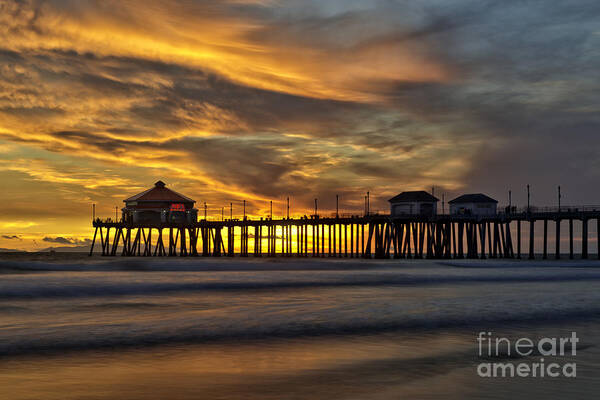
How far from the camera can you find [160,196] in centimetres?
11788

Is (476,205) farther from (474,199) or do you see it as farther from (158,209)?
(158,209)

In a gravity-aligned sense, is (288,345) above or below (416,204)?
below

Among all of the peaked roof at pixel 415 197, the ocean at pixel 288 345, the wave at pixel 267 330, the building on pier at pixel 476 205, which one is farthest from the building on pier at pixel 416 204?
the wave at pixel 267 330

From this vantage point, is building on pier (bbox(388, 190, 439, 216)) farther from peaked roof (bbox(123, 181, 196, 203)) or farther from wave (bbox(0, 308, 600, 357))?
wave (bbox(0, 308, 600, 357))

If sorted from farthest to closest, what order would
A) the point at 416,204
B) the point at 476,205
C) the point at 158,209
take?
the point at 158,209 → the point at 416,204 → the point at 476,205

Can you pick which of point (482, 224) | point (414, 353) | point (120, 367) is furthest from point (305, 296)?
point (482, 224)

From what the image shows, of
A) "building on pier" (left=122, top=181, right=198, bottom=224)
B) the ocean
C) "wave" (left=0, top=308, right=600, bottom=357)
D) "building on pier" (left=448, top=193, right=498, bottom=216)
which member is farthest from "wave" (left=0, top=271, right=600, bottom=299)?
"building on pier" (left=122, top=181, right=198, bottom=224)

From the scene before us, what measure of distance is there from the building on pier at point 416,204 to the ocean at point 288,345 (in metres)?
61.1

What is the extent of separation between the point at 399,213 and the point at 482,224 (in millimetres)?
12483

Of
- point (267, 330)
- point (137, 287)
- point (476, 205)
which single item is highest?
point (476, 205)

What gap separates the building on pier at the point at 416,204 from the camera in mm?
88562

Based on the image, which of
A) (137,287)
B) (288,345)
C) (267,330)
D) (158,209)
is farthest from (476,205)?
(288,345)

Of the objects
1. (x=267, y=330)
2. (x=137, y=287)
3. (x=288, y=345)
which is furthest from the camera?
(x=137, y=287)

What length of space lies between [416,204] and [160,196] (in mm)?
51507
